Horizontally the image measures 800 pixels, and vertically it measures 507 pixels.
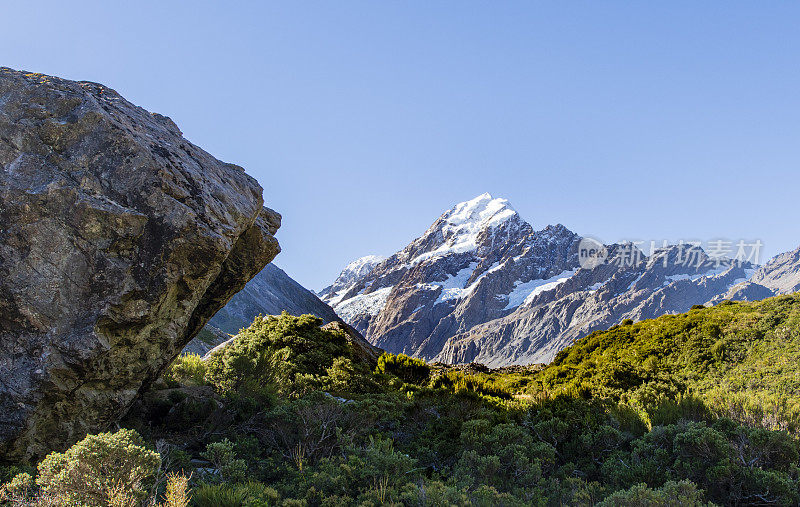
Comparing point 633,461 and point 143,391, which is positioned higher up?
point 633,461

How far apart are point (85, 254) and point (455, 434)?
8.40m

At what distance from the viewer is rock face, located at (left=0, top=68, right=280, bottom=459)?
21.3 feet

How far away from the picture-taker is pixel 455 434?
9602mm

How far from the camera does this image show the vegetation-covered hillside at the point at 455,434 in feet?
17.0

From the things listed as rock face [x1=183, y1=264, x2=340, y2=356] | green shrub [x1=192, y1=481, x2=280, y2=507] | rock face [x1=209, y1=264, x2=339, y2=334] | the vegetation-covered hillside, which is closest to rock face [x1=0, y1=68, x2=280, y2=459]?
the vegetation-covered hillside

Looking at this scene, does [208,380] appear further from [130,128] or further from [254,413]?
[130,128]

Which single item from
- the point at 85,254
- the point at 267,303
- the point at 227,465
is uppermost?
the point at 85,254

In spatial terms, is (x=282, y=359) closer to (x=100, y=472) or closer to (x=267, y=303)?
(x=100, y=472)

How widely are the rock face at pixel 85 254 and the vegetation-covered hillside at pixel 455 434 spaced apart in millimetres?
1300

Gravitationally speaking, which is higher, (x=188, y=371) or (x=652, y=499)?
(x=652, y=499)

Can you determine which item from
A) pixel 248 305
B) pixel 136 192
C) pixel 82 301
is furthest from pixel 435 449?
pixel 248 305

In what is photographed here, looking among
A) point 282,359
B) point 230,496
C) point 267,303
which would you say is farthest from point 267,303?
point 230,496

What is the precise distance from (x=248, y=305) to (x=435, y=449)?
87668mm

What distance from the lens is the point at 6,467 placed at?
607 centimetres
